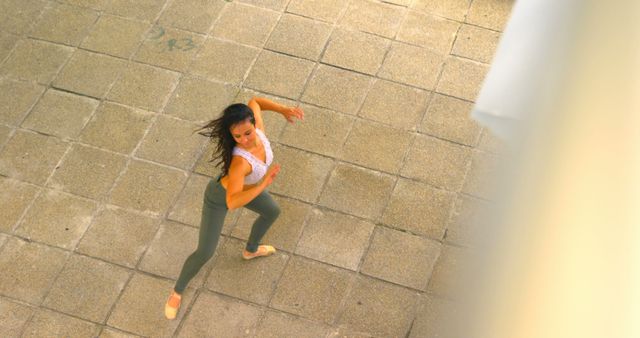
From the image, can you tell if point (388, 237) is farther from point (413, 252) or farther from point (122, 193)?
point (122, 193)

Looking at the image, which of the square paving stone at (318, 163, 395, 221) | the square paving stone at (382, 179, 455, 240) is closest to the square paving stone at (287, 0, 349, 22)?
the square paving stone at (318, 163, 395, 221)

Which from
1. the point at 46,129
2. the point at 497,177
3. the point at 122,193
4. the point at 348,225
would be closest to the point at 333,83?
the point at 348,225

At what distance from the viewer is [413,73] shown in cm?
584

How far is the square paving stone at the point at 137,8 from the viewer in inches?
244

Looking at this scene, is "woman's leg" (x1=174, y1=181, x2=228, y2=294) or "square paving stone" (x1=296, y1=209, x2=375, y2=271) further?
"square paving stone" (x1=296, y1=209, x2=375, y2=271)

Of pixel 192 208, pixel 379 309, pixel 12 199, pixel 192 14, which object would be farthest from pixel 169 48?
pixel 379 309

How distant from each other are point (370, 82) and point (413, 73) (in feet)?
1.15

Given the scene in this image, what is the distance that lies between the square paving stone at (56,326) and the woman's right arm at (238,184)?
1382mm

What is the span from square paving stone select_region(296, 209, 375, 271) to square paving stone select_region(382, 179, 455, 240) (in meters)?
0.20

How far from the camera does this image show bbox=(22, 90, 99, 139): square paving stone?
546cm

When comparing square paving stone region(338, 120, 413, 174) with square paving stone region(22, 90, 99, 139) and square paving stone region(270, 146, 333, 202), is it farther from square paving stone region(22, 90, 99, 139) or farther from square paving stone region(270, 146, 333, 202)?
square paving stone region(22, 90, 99, 139)

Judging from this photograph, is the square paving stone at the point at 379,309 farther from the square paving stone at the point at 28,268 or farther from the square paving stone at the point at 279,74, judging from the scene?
the square paving stone at the point at 28,268

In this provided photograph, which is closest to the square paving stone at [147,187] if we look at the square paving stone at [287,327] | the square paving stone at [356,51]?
the square paving stone at [287,327]

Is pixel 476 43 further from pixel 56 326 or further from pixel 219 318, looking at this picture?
pixel 56 326
